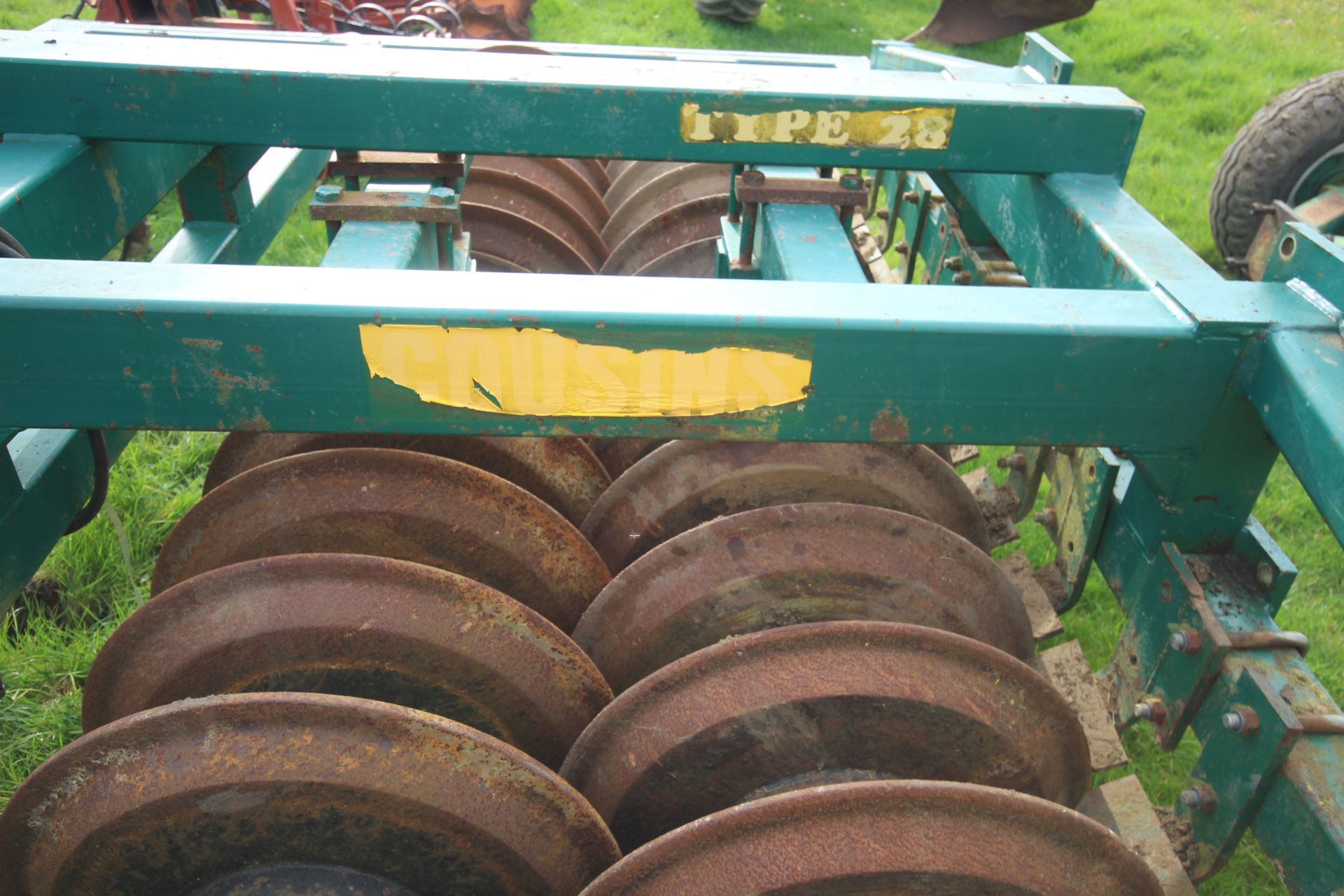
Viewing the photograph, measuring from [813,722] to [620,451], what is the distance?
1098 mm

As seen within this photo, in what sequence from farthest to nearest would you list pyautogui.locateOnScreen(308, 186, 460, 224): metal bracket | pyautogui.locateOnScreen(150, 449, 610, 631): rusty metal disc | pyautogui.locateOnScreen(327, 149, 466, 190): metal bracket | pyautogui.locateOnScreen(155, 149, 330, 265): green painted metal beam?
pyautogui.locateOnScreen(155, 149, 330, 265): green painted metal beam, pyautogui.locateOnScreen(327, 149, 466, 190): metal bracket, pyautogui.locateOnScreen(308, 186, 460, 224): metal bracket, pyautogui.locateOnScreen(150, 449, 610, 631): rusty metal disc

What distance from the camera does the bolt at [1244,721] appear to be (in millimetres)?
1338

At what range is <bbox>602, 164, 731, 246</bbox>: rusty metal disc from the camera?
3170 millimetres

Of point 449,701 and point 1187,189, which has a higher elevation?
point 449,701

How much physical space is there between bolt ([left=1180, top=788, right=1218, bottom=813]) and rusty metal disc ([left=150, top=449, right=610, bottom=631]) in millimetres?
1047

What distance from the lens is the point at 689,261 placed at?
2793mm

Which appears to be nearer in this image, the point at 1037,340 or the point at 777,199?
the point at 1037,340

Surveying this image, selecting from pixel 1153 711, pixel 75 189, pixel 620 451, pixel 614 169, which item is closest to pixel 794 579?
pixel 1153 711

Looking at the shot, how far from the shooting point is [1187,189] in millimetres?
5441

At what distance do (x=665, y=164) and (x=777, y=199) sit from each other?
155 centimetres

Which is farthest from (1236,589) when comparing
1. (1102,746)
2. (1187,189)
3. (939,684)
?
(1187,189)

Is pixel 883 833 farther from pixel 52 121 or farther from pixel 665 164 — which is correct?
pixel 665 164

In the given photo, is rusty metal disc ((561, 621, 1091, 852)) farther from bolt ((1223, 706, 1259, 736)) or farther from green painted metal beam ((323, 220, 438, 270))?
green painted metal beam ((323, 220, 438, 270))

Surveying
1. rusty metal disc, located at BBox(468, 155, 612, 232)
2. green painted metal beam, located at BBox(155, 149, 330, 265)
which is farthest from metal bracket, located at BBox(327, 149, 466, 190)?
rusty metal disc, located at BBox(468, 155, 612, 232)
